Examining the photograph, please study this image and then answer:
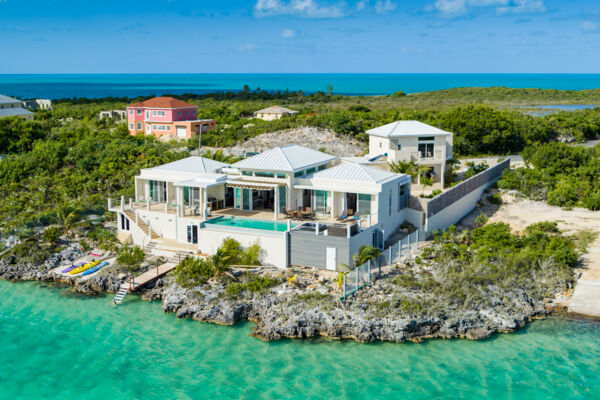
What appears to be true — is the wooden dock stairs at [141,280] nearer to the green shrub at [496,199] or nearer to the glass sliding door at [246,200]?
the glass sliding door at [246,200]

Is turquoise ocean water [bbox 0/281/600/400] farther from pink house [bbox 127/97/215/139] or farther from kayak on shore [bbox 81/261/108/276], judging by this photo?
pink house [bbox 127/97/215/139]

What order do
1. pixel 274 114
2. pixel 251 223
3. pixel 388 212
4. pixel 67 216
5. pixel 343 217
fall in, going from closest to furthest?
pixel 251 223 → pixel 343 217 → pixel 388 212 → pixel 67 216 → pixel 274 114

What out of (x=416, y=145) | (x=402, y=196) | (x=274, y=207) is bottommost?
(x=274, y=207)

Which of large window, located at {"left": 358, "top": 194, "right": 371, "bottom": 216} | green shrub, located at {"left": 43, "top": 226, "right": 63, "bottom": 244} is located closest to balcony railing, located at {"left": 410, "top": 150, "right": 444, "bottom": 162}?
large window, located at {"left": 358, "top": 194, "right": 371, "bottom": 216}

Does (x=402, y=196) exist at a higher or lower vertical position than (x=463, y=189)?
higher

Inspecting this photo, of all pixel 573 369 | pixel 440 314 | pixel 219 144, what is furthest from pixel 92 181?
pixel 573 369

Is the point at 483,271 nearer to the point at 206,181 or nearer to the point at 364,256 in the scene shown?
the point at 364,256

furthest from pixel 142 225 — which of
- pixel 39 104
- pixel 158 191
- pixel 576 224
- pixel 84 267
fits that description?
pixel 39 104
